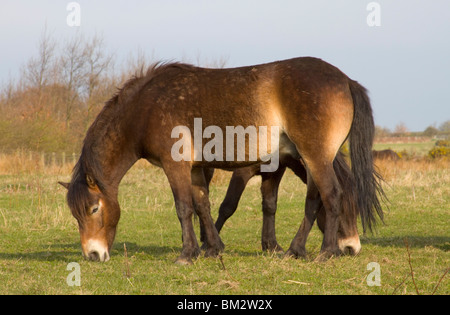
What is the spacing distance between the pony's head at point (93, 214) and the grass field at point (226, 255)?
22 centimetres

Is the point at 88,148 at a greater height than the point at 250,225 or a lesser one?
greater

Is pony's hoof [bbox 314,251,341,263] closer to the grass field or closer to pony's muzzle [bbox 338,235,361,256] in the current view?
the grass field

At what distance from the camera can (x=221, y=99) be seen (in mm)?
6023

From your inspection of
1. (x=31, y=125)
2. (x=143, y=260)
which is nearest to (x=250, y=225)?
(x=143, y=260)

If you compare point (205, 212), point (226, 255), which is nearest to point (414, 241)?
point (226, 255)

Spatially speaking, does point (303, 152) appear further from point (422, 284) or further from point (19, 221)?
point (19, 221)

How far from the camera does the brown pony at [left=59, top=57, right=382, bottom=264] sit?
5855 mm

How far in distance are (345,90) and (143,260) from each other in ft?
10.4

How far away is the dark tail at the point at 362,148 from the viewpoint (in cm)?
612

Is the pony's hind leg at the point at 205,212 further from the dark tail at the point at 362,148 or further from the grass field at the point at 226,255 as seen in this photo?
the dark tail at the point at 362,148

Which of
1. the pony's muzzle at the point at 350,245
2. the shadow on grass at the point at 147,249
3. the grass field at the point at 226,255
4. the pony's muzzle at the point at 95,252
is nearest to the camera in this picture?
the grass field at the point at 226,255

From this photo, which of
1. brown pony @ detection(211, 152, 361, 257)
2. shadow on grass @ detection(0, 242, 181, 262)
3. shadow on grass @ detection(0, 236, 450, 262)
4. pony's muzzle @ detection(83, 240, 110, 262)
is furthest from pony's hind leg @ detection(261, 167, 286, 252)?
pony's muzzle @ detection(83, 240, 110, 262)

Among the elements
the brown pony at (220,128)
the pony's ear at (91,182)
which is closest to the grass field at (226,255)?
the brown pony at (220,128)

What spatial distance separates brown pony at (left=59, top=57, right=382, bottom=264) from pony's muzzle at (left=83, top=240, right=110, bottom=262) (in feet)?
0.04
